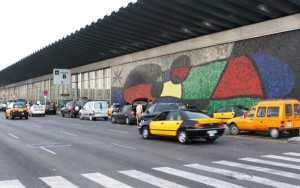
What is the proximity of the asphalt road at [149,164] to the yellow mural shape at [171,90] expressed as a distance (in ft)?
63.3

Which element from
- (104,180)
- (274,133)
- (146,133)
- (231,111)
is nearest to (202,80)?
(231,111)

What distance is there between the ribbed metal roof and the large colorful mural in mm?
1661

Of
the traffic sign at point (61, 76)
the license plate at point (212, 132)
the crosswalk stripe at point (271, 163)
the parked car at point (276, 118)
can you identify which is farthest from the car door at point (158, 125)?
the traffic sign at point (61, 76)

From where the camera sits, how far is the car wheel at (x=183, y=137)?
609 inches

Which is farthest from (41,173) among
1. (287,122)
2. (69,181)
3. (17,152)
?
(287,122)

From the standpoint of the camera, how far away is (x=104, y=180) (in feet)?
27.7

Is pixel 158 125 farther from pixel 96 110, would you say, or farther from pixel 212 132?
pixel 96 110

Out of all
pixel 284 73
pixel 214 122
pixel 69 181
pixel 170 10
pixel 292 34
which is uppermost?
pixel 170 10

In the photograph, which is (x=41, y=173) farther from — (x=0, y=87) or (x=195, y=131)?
(x=0, y=87)

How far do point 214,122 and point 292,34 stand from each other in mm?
11560

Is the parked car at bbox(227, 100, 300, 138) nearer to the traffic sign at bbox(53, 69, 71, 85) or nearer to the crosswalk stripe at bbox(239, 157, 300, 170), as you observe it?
the crosswalk stripe at bbox(239, 157, 300, 170)

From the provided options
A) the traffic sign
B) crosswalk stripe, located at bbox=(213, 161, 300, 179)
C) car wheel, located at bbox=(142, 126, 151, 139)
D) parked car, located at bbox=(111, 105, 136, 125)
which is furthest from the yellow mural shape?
the traffic sign

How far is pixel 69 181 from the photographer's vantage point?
8.34m

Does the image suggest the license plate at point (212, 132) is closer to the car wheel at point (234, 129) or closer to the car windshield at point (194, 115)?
the car windshield at point (194, 115)
